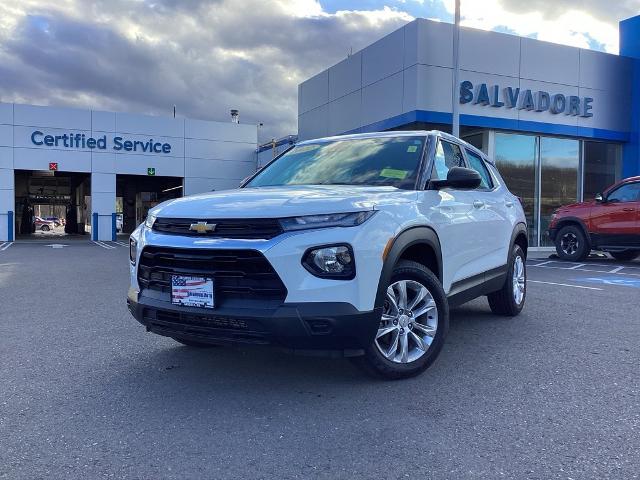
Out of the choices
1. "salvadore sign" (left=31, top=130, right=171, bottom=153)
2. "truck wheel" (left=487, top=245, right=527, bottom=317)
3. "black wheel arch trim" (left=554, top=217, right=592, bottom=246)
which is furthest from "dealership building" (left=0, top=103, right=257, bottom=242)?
"truck wheel" (left=487, top=245, right=527, bottom=317)

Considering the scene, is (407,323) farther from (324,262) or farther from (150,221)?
(150,221)

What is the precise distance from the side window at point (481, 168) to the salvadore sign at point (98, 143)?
2379 centimetres

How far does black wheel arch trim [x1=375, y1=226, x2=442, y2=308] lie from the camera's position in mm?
3428

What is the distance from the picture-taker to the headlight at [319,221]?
129 inches

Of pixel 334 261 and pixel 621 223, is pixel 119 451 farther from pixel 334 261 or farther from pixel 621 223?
pixel 621 223

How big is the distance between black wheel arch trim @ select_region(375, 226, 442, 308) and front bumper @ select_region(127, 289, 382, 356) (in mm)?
167

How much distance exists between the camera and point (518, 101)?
16.7 m

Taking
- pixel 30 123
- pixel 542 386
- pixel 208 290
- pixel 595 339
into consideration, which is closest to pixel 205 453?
pixel 208 290

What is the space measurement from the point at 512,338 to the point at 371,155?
2226 millimetres

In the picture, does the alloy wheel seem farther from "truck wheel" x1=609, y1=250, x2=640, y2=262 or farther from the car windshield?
"truck wheel" x1=609, y1=250, x2=640, y2=262

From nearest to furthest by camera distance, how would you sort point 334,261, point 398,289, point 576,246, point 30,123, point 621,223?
point 334,261
point 398,289
point 621,223
point 576,246
point 30,123

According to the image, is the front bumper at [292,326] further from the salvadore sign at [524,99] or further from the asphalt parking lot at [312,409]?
the salvadore sign at [524,99]

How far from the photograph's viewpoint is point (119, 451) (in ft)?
9.20

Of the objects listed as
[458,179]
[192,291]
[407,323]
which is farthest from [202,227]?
[458,179]
